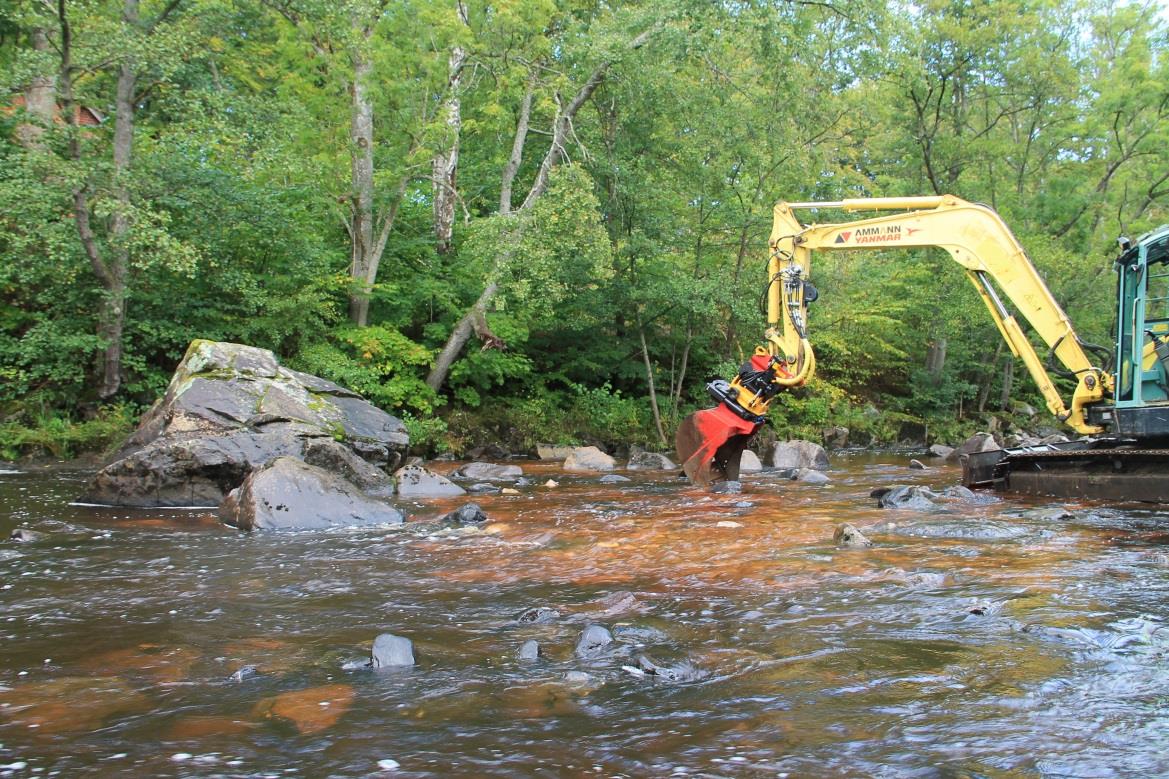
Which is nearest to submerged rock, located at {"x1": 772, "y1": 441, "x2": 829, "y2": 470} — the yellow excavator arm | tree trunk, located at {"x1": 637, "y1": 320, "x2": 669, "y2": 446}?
tree trunk, located at {"x1": 637, "y1": 320, "x2": 669, "y2": 446}

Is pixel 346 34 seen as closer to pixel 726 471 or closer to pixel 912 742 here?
pixel 726 471

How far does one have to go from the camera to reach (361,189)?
→ 59.3 feet

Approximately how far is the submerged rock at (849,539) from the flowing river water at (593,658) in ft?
0.53

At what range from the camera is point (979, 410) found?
24.9 metres

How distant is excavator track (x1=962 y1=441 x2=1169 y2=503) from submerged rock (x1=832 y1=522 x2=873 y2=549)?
4.43 m

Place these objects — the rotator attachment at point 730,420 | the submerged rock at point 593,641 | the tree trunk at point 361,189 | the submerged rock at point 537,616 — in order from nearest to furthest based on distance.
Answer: the submerged rock at point 593,641
the submerged rock at point 537,616
the rotator attachment at point 730,420
the tree trunk at point 361,189

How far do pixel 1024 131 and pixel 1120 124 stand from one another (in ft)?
8.23

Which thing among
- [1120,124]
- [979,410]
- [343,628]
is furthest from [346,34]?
[1120,124]

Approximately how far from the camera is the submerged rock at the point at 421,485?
12047mm

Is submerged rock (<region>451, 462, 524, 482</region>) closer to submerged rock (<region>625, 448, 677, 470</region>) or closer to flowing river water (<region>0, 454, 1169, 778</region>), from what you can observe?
submerged rock (<region>625, 448, 677, 470</region>)

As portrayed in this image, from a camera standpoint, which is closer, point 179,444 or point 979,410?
point 179,444

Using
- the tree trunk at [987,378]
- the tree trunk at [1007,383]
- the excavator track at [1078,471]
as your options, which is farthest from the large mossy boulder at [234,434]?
the tree trunk at [1007,383]

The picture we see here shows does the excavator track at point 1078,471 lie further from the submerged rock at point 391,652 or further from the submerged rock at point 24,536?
the submerged rock at point 24,536

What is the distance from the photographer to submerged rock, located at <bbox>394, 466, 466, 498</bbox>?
1205 centimetres
